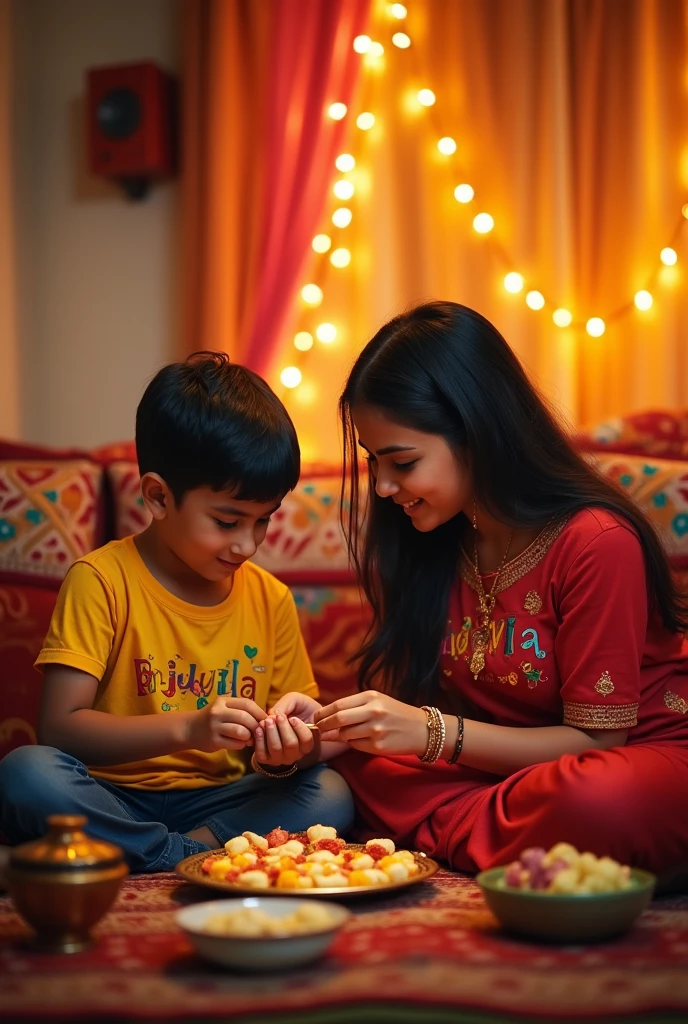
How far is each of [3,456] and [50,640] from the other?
0.76 meters

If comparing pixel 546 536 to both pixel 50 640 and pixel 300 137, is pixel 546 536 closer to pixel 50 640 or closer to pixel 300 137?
pixel 50 640

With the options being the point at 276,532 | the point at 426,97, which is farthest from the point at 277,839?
the point at 426,97

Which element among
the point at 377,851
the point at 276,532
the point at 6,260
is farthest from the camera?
the point at 6,260

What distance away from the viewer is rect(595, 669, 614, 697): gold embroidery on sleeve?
1.63 metres

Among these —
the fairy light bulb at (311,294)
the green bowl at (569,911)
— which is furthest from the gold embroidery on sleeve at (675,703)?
the fairy light bulb at (311,294)

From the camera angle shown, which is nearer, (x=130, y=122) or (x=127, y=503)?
(x=127, y=503)

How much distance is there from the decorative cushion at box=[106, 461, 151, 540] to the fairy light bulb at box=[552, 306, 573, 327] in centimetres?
109

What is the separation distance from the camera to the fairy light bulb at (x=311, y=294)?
2.97 meters

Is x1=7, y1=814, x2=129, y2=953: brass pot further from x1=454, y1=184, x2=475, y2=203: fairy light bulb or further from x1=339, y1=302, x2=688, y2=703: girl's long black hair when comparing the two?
x1=454, y1=184, x2=475, y2=203: fairy light bulb

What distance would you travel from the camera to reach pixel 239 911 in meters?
1.19

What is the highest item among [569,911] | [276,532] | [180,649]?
[276,532]

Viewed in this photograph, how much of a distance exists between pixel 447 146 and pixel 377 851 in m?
1.91

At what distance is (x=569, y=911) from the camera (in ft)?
3.98

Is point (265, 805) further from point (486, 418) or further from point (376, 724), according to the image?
point (486, 418)
